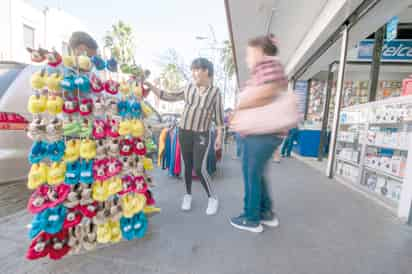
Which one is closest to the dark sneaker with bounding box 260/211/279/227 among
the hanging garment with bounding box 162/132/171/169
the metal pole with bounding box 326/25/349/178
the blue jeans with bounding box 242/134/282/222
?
the blue jeans with bounding box 242/134/282/222

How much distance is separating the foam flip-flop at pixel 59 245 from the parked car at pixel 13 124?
97 cm

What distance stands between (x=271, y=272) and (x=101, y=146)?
129 centimetres

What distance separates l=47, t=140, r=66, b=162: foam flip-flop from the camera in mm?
1092

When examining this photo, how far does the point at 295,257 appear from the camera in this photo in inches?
50.6

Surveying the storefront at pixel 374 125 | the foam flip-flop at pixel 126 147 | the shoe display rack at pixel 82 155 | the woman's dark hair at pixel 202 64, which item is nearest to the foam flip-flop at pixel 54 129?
the shoe display rack at pixel 82 155

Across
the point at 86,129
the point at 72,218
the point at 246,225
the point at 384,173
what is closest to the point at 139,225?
the point at 72,218

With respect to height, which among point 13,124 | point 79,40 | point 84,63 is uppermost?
point 79,40

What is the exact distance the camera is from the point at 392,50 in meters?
5.27

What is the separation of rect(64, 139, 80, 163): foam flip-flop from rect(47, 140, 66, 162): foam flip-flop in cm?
3

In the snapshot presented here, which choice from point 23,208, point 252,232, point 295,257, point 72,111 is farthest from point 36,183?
point 295,257

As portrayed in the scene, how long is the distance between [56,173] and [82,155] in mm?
163

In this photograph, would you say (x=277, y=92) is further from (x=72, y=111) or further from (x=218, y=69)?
(x=218, y=69)

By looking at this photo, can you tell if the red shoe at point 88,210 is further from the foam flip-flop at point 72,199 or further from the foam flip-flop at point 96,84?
the foam flip-flop at point 96,84

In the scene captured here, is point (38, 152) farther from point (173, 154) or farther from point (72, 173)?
point (173, 154)
